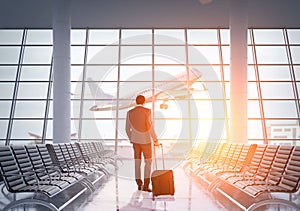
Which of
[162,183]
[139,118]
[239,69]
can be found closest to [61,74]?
[239,69]

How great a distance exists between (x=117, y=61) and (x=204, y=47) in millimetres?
3028

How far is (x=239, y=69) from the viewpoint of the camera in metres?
11.2

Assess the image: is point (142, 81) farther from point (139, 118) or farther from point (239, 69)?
point (139, 118)

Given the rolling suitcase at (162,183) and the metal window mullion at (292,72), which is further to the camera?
the metal window mullion at (292,72)

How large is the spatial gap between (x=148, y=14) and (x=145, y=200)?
870cm

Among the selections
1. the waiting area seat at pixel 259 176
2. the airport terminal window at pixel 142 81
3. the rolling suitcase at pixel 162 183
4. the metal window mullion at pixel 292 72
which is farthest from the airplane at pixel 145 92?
the rolling suitcase at pixel 162 183

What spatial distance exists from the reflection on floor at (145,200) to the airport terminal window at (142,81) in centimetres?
587

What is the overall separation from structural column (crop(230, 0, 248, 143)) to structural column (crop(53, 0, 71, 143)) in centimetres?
448

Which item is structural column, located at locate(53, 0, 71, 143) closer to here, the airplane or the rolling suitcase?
the airplane

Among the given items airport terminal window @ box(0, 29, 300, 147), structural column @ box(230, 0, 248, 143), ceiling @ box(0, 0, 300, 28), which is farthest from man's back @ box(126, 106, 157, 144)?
ceiling @ box(0, 0, 300, 28)

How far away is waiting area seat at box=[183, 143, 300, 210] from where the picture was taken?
4.18 metres

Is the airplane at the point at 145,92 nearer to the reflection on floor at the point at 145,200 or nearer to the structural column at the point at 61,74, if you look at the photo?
the structural column at the point at 61,74

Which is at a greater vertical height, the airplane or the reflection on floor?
the airplane

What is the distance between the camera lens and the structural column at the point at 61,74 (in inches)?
431
